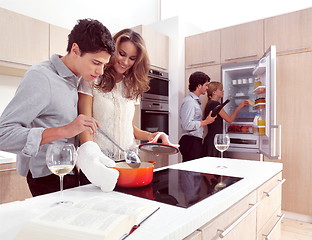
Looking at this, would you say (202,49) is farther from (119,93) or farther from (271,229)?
(271,229)

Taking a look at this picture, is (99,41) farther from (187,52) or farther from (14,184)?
(187,52)

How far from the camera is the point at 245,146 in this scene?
3189 mm

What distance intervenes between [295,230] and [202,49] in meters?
2.46

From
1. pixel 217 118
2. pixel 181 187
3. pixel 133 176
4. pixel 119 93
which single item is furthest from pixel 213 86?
pixel 133 176

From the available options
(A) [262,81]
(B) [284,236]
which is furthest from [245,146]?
(B) [284,236]

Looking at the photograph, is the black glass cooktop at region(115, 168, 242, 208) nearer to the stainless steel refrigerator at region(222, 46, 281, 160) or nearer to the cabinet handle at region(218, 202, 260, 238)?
the cabinet handle at region(218, 202, 260, 238)

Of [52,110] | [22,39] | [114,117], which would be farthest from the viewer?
[22,39]

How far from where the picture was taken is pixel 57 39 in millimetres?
2717

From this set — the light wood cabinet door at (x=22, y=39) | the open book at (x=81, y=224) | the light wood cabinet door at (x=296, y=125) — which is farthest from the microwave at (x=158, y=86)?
the open book at (x=81, y=224)

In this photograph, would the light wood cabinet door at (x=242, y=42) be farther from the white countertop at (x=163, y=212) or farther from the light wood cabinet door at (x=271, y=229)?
the white countertop at (x=163, y=212)

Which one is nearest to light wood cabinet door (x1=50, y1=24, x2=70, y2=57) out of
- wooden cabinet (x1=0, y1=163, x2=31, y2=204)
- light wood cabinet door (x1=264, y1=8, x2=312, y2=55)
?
wooden cabinet (x1=0, y1=163, x2=31, y2=204)

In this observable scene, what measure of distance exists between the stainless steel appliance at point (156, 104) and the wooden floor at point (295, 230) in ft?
6.11

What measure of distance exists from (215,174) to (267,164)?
535mm

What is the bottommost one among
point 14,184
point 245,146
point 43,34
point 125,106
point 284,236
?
point 284,236
